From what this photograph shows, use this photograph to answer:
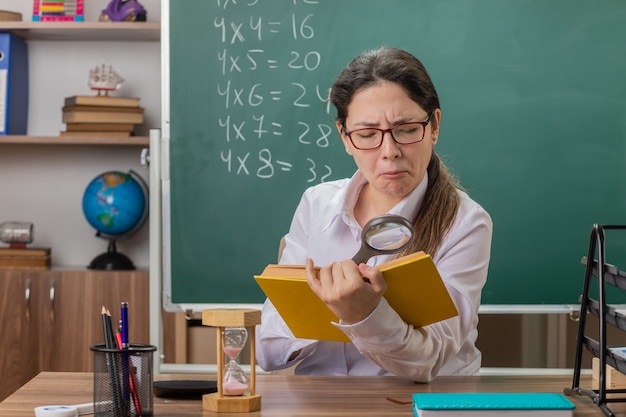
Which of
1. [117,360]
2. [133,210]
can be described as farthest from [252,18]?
[117,360]

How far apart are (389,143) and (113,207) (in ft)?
5.81

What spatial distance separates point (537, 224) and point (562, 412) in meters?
1.54

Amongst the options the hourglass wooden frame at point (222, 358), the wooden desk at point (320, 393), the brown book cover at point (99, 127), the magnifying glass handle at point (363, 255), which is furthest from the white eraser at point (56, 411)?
the brown book cover at point (99, 127)

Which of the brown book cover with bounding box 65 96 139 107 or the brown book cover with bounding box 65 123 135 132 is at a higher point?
the brown book cover with bounding box 65 96 139 107

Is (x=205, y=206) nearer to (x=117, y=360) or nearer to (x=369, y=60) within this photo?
(x=369, y=60)

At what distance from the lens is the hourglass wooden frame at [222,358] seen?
1281 mm

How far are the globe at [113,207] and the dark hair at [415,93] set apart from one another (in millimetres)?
1575

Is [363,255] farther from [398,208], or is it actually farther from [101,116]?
[101,116]

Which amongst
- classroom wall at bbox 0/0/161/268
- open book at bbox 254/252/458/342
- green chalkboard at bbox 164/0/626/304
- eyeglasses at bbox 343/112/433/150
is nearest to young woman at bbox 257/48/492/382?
eyeglasses at bbox 343/112/433/150

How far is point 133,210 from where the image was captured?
10.5ft

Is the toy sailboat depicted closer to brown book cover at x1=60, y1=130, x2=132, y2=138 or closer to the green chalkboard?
brown book cover at x1=60, y1=130, x2=132, y2=138

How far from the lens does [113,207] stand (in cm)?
321

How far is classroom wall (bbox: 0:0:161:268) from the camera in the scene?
3451 mm

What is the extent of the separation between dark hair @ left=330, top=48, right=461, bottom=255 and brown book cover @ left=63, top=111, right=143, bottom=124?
5.18ft
